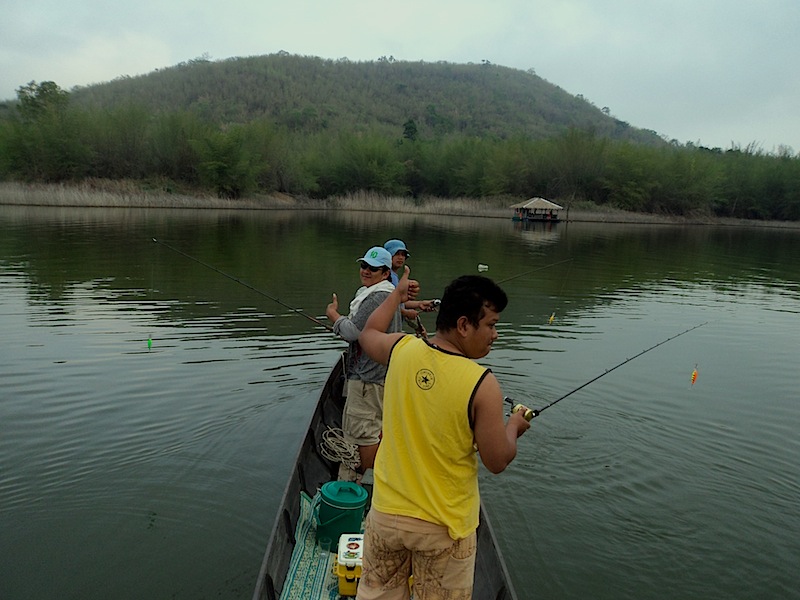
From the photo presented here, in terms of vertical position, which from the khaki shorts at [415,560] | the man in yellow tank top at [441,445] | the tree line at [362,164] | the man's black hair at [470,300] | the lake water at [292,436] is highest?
the tree line at [362,164]

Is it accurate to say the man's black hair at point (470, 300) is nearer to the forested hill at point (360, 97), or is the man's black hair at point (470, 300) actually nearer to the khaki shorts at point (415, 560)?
the khaki shorts at point (415, 560)

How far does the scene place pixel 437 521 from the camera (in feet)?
7.58

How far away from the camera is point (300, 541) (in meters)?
4.33

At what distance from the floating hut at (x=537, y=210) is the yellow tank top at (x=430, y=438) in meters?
44.3

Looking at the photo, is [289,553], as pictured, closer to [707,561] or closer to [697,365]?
[707,561]

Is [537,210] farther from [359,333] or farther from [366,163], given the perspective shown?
[359,333]

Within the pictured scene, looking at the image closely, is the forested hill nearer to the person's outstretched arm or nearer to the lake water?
the lake water

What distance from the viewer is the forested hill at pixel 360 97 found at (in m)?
104

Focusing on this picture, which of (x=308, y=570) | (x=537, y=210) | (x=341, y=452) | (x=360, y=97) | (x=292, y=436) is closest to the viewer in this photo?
(x=308, y=570)

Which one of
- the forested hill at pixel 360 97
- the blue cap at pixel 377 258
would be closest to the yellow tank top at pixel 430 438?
the blue cap at pixel 377 258

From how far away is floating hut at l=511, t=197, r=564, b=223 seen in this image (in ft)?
149

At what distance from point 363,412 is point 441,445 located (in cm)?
274

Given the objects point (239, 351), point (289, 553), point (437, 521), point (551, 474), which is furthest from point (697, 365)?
point (437, 521)

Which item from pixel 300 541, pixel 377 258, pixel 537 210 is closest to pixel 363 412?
pixel 300 541
